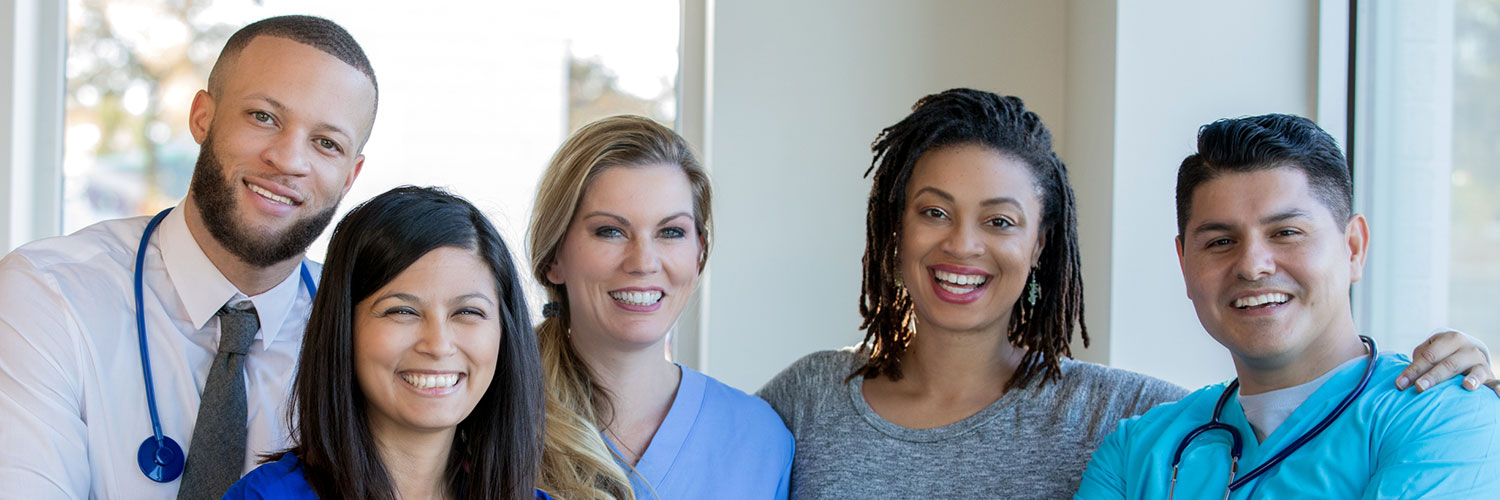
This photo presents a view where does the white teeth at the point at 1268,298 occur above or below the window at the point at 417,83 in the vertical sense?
below

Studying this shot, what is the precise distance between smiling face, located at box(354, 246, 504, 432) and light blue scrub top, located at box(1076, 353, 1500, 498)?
2.96ft

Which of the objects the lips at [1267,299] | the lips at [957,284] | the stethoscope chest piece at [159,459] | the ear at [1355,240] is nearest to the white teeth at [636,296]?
the lips at [957,284]

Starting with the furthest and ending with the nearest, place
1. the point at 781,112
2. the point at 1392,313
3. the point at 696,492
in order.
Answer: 1. the point at 781,112
2. the point at 1392,313
3. the point at 696,492

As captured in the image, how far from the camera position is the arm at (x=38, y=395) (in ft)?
5.56

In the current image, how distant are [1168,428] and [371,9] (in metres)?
2.60

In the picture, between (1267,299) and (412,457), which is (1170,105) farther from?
(412,457)

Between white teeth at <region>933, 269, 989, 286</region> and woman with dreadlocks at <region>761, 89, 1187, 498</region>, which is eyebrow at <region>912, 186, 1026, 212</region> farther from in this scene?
white teeth at <region>933, 269, 989, 286</region>

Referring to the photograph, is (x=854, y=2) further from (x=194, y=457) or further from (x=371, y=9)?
(x=194, y=457)

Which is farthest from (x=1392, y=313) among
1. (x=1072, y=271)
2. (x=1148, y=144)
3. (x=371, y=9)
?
(x=371, y=9)

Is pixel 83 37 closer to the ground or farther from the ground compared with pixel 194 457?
farther from the ground

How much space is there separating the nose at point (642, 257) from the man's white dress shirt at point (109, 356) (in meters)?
0.56

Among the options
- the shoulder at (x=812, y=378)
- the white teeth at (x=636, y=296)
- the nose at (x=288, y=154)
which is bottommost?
the shoulder at (x=812, y=378)

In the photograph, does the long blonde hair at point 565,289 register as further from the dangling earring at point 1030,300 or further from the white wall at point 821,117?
the white wall at point 821,117

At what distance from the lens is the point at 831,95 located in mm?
3219
